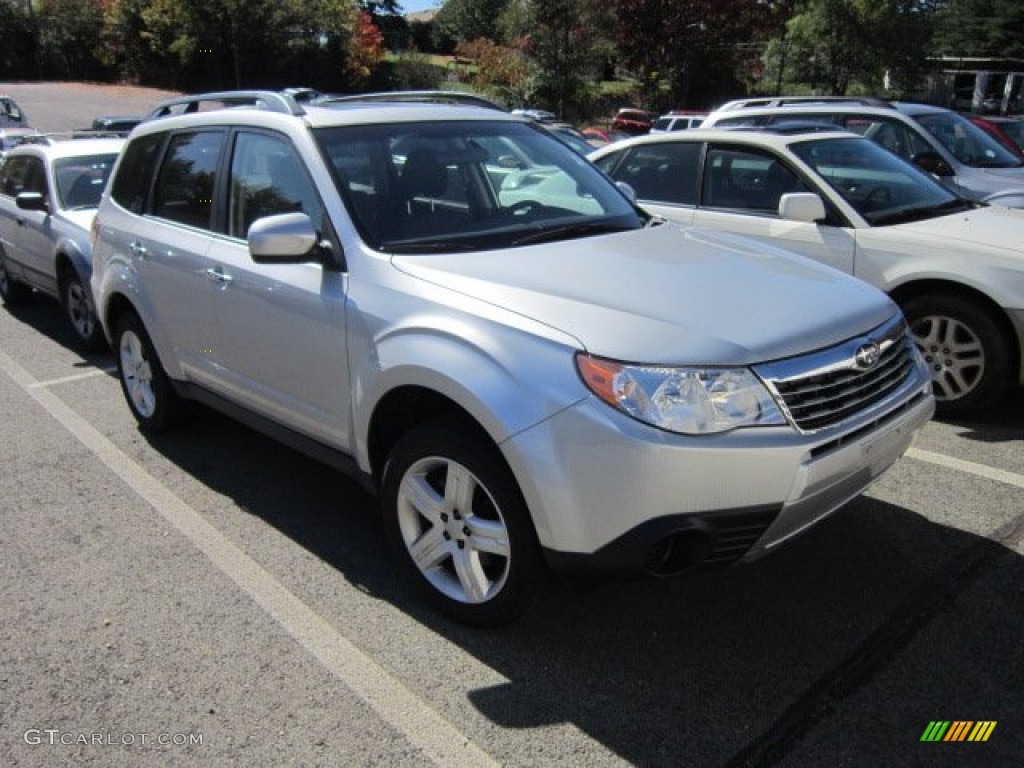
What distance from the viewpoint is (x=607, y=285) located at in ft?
10.3

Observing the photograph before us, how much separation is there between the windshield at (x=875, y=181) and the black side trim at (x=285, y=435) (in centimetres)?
377

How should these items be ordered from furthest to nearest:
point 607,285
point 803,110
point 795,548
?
point 803,110
point 795,548
point 607,285

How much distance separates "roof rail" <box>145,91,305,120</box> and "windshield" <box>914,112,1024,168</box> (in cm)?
697

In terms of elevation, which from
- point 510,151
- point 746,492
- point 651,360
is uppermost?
point 510,151

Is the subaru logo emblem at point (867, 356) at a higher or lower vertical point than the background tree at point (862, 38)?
lower

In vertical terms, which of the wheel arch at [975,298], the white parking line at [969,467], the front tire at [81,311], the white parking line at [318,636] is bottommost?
the white parking line at [318,636]

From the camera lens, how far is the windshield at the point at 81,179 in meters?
7.72

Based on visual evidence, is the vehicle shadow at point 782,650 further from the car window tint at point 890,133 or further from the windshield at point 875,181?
the car window tint at point 890,133

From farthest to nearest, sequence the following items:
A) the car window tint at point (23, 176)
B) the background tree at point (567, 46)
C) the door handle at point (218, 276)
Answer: the background tree at point (567, 46), the car window tint at point (23, 176), the door handle at point (218, 276)

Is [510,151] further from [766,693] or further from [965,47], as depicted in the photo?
[965,47]

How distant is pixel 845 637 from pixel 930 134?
6.82 metres

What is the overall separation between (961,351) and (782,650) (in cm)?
294

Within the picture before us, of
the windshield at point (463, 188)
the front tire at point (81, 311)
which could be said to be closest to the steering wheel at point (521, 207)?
the windshield at point (463, 188)

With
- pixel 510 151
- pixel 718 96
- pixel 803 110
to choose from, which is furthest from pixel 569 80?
pixel 510 151
